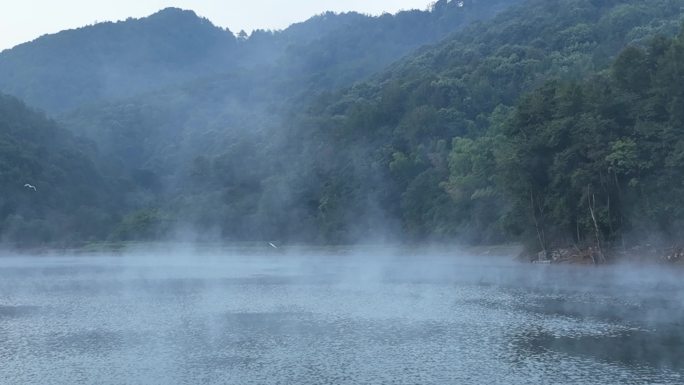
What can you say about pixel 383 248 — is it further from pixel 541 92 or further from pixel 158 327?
pixel 158 327

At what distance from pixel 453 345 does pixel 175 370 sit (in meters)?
8.59

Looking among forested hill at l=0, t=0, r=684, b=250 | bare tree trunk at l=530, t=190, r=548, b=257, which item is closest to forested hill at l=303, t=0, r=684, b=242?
forested hill at l=0, t=0, r=684, b=250

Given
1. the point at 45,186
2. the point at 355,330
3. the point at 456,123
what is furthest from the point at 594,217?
the point at 45,186

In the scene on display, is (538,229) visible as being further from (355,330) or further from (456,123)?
(456,123)

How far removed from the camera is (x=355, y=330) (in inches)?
1181

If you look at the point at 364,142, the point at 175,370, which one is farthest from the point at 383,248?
the point at 175,370

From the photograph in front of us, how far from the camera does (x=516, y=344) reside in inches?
1038

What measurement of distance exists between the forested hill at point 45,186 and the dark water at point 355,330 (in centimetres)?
5985

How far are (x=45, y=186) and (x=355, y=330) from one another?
96.4 metres

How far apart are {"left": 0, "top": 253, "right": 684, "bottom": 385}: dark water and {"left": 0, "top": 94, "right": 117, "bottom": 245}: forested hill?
59.8 metres

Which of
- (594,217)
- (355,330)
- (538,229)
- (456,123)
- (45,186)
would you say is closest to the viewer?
(355,330)

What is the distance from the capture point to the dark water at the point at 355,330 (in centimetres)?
2273

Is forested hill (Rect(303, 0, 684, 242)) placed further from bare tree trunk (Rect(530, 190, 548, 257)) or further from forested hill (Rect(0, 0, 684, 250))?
bare tree trunk (Rect(530, 190, 548, 257))

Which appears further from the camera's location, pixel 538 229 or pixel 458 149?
pixel 458 149
